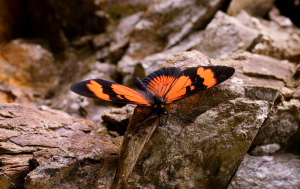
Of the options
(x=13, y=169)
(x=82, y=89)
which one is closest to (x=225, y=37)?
(x=82, y=89)

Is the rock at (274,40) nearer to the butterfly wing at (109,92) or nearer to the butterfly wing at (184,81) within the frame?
the butterfly wing at (184,81)

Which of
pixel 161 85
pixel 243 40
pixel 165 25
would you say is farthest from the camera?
pixel 165 25

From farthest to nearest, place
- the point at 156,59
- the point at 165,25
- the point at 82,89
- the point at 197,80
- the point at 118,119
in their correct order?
the point at 165,25
the point at 156,59
the point at 118,119
the point at 197,80
the point at 82,89

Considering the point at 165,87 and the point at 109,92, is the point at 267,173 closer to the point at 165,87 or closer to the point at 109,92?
the point at 165,87

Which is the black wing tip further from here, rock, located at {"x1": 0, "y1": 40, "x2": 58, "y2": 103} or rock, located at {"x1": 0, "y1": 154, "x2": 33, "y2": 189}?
rock, located at {"x1": 0, "y1": 40, "x2": 58, "y2": 103}

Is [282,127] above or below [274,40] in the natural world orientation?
below

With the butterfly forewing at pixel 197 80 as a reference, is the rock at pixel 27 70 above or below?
above

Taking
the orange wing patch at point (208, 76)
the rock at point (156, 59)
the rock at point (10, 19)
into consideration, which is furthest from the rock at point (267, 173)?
the rock at point (10, 19)
